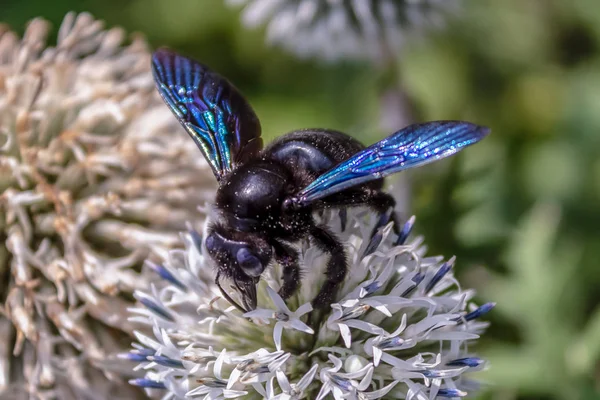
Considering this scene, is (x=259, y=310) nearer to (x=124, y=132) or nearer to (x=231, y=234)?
(x=231, y=234)

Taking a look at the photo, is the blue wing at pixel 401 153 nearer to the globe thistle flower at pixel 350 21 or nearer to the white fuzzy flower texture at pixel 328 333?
the white fuzzy flower texture at pixel 328 333

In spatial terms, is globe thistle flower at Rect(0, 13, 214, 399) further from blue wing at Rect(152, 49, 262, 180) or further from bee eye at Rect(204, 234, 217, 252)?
bee eye at Rect(204, 234, 217, 252)

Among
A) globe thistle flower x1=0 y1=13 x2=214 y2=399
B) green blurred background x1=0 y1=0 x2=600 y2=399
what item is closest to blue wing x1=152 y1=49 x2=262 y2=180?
globe thistle flower x1=0 y1=13 x2=214 y2=399

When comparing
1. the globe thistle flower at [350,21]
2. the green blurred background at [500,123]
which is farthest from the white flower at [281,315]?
the globe thistle flower at [350,21]

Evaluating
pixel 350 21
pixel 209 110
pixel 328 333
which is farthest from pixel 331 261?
pixel 350 21

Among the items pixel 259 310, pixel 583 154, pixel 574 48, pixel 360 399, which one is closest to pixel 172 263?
pixel 259 310

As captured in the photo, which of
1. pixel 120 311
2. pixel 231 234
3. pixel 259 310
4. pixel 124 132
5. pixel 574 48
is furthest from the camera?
pixel 574 48

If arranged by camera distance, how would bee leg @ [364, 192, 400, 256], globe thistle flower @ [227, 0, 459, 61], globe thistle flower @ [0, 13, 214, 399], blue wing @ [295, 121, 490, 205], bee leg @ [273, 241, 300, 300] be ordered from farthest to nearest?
globe thistle flower @ [227, 0, 459, 61], globe thistle flower @ [0, 13, 214, 399], bee leg @ [364, 192, 400, 256], bee leg @ [273, 241, 300, 300], blue wing @ [295, 121, 490, 205]

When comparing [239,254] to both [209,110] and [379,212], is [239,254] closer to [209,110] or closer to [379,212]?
[379,212]

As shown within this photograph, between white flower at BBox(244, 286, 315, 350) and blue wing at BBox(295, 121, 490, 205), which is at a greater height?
blue wing at BBox(295, 121, 490, 205)
